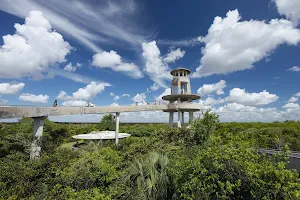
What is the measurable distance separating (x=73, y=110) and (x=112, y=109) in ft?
16.9

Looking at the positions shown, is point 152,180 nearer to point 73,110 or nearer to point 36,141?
point 36,141

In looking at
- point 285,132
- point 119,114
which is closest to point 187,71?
point 119,114

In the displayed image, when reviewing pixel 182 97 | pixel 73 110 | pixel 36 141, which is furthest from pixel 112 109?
pixel 182 97

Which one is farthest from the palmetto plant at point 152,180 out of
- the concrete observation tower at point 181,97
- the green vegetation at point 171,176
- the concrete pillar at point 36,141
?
the concrete observation tower at point 181,97

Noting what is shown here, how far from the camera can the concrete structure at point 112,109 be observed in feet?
40.8

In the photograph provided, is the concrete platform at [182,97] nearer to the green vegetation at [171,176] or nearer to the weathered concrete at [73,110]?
the weathered concrete at [73,110]

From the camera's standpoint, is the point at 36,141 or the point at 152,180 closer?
the point at 152,180

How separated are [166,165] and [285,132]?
93.1 feet

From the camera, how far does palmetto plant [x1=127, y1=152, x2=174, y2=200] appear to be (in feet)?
21.1

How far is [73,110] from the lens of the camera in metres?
16.6

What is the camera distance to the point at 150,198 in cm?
630

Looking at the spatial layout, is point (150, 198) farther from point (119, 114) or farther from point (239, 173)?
point (119, 114)

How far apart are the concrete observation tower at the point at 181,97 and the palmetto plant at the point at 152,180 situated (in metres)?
21.0

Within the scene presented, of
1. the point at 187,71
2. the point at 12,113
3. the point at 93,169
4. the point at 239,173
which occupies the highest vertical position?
the point at 187,71
